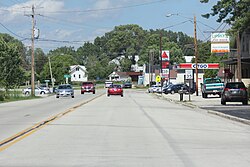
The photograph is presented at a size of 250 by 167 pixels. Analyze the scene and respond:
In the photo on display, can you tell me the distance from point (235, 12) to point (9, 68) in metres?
35.2

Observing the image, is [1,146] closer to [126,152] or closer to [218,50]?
[126,152]

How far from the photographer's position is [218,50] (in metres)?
55.1

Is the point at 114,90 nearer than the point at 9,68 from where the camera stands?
Yes

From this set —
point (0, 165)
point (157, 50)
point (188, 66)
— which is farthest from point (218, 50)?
point (157, 50)

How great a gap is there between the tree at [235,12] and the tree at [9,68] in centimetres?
3124

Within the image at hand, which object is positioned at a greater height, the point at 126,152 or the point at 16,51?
the point at 16,51

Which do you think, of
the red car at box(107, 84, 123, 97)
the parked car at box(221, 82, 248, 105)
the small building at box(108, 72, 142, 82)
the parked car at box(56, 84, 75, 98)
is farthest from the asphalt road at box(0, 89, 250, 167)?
the small building at box(108, 72, 142, 82)

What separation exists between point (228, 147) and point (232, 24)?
981 inches

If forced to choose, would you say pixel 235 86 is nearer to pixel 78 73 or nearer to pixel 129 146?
pixel 129 146

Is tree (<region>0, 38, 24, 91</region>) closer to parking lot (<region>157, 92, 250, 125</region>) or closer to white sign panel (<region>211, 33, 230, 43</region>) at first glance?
white sign panel (<region>211, 33, 230, 43</region>)

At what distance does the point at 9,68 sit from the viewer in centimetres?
6225

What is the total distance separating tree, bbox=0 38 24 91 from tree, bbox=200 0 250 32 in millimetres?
31239

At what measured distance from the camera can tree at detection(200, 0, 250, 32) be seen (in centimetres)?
3416

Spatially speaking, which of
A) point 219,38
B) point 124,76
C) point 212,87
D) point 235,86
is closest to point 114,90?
point 219,38
